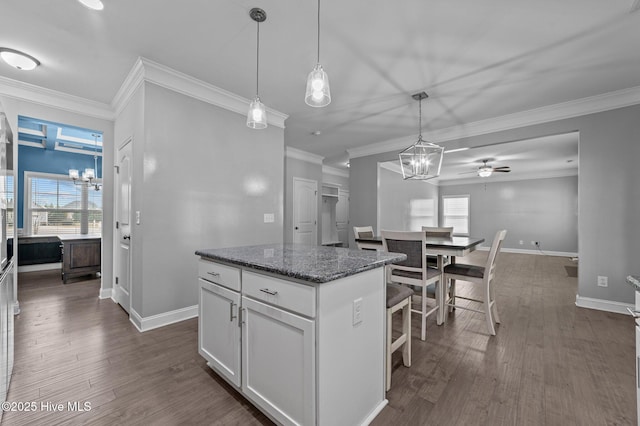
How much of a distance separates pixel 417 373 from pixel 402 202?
20.5 feet

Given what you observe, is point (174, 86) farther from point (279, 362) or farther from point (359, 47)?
point (279, 362)

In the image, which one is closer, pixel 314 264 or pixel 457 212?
pixel 314 264

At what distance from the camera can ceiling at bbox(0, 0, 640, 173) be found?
2.00 m

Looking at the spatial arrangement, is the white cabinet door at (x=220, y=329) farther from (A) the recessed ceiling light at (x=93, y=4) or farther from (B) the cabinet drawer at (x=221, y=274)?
(A) the recessed ceiling light at (x=93, y=4)

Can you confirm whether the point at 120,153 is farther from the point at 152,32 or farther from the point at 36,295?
the point at 36,295

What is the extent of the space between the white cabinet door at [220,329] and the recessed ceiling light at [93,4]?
2151 mm

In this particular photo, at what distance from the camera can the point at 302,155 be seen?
6.30m

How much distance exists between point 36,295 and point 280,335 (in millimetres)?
4553

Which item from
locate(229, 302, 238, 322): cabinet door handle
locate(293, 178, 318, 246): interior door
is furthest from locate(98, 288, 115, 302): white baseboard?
locate(293, 178, 318, 246): interior door

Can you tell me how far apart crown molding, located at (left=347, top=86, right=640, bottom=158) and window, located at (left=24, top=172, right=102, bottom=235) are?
6925 millimetres

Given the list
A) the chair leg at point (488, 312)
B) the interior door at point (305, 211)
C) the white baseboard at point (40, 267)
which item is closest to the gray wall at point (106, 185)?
the white baseboard at point (40, 267)

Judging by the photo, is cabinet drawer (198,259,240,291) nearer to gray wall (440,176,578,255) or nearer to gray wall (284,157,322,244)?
gray wall (284,157,322,244)

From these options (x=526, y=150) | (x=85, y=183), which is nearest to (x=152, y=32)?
(x=85, y=183)

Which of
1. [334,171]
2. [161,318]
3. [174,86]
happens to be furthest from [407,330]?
[334,171]
